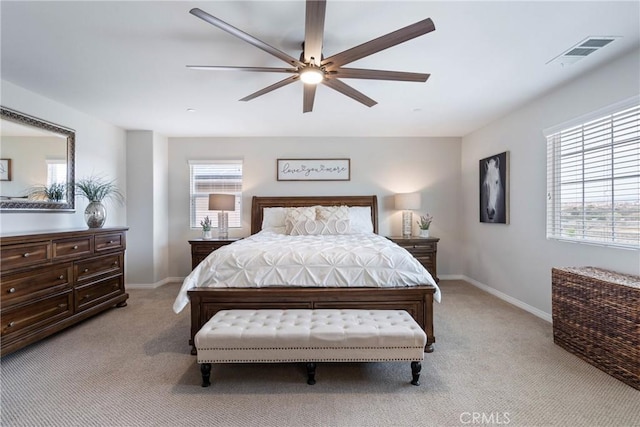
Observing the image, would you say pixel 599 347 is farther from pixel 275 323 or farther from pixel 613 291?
pixel 275 323

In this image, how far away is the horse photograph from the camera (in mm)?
3879

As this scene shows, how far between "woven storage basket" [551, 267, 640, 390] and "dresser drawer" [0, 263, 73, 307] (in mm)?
4774

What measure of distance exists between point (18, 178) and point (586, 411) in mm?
5117

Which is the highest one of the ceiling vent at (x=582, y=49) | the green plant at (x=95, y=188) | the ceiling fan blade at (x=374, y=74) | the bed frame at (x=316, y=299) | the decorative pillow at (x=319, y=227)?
the ceiling vent at (x=582, y=49)

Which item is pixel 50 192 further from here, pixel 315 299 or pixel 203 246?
pixel 315 299

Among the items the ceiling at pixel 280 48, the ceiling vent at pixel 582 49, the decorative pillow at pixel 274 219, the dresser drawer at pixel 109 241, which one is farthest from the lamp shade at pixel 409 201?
the dresser drawer at pixel 109 241

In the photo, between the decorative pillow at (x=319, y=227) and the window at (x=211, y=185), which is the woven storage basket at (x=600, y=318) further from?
the window at (x=211, y=185)

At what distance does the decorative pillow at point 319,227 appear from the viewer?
4186mm

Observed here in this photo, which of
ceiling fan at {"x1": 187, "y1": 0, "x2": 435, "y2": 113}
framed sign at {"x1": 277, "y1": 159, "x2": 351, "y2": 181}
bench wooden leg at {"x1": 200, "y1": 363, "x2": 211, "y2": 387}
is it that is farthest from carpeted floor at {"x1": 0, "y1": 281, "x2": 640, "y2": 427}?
framed sign at {"x1": 277, "y1": 159, "x2": 351, "y2": 181}

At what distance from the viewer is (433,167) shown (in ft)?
16.7

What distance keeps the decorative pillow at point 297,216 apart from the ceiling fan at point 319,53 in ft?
6.85

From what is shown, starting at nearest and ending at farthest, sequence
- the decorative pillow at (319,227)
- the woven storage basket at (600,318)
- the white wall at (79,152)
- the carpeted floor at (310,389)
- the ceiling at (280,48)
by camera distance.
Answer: the carpeted floor at (310,389), the ceiling at (280,48), the woven storage basket at (600,318), the white wall at (79,152), the decorative pillow at (319,227)

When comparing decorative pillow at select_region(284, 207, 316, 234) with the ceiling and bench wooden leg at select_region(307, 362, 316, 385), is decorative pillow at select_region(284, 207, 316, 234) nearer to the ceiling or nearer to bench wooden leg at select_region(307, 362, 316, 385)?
the ceiling

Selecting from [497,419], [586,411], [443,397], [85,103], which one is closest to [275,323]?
[443,397]
